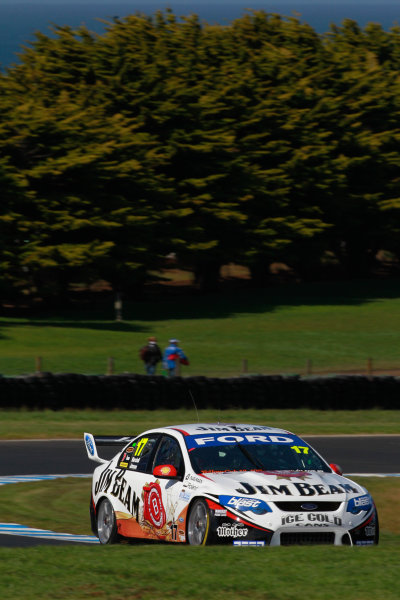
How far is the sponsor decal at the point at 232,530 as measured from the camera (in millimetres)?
10320

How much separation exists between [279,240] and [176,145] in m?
7.74

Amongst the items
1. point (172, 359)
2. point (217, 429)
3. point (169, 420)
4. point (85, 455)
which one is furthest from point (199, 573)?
point (172, 359)

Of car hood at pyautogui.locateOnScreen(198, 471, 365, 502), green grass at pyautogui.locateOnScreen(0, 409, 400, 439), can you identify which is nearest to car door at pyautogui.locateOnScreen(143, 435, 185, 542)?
car hood at pyautogui.locateOnScreen(198, 471, 365, 502)

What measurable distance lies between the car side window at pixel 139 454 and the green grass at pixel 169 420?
1135 centimetres

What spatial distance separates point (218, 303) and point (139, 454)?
51741 millimetres

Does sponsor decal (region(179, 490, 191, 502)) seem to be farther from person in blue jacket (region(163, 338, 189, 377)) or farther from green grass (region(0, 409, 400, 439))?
person in blue jacket (region(163, 338, 189, 377))

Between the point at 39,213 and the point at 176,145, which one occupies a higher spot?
the point at 176,145

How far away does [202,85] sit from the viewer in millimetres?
62438

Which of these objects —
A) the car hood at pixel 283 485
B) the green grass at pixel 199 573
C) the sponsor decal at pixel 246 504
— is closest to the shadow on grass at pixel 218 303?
the car hood at pixel 283 485

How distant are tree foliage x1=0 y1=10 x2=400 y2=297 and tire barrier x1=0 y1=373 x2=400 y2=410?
24.9 metres

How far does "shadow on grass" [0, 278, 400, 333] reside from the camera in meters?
54.8

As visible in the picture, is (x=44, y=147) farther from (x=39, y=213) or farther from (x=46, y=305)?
(x=46, y=305)

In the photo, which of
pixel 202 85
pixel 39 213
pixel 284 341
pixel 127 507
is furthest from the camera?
pixel 202 85

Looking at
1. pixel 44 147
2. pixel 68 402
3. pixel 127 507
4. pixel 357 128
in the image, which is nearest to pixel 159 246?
pixel 44 147
